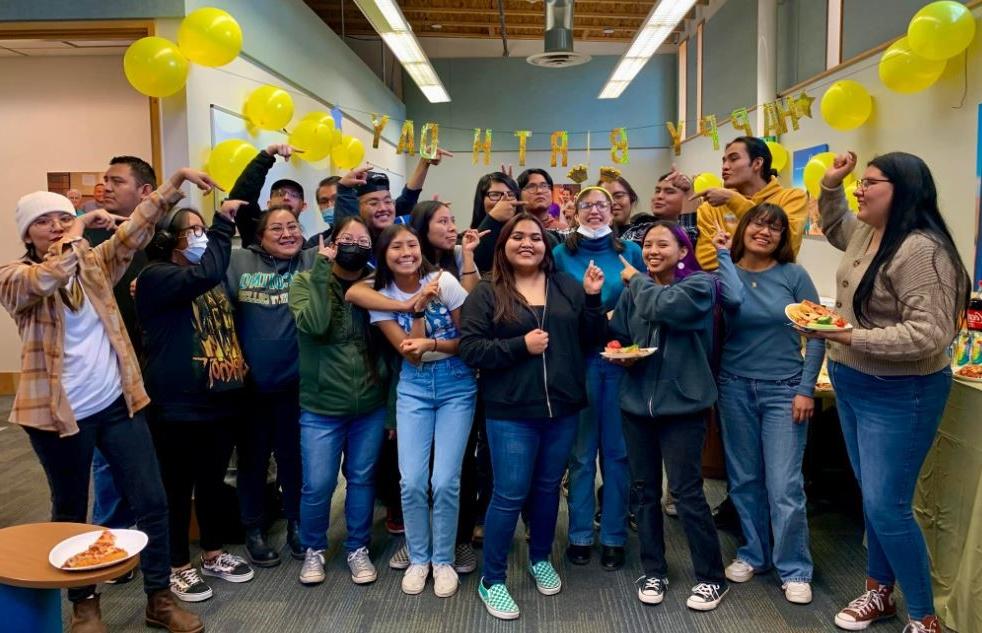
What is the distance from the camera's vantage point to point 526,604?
109 inches

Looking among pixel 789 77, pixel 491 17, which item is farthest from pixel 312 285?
pixel 491 17

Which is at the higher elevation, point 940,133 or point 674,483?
point 940,133

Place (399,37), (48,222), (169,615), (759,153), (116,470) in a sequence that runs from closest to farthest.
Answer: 1. (48,222)
2. (116,470)
3. (169,615)
4. (759,153)
5. (399,37)

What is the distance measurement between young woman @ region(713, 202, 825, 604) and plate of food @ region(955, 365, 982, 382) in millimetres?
473

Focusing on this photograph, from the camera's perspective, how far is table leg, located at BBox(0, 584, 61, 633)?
5.88 feet

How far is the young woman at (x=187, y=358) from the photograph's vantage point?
2654mm

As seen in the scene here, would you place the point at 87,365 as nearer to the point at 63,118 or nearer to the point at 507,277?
the point at 507,277

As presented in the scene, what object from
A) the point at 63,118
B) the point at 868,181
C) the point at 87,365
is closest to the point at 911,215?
the point at 868,181

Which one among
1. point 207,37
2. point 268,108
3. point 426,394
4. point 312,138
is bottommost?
point 426,394

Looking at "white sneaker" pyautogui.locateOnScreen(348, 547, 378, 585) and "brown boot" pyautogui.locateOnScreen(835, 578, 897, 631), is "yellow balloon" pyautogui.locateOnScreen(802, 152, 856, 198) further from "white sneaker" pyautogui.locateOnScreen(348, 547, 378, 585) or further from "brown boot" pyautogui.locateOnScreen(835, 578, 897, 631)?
"white sneaker" pyautogui.locateOnScreen(348, 547, 378, 585)

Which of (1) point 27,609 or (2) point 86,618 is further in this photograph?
(2) point 86,618

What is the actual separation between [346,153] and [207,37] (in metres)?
2.58

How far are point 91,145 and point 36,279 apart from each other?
468 cm

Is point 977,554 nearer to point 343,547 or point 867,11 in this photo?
point 343,547
